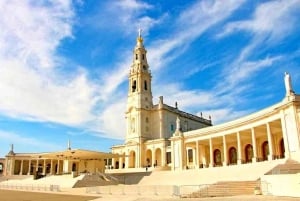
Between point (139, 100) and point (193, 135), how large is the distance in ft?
67.7

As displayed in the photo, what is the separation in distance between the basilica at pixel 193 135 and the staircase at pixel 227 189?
7428mm

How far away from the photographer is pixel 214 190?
23344 millimetres

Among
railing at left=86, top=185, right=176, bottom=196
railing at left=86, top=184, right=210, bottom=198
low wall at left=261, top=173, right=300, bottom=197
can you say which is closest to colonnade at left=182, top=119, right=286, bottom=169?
low wall at left=261, top=173, right=300, bottom=197

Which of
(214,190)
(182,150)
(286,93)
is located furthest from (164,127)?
(214,190)

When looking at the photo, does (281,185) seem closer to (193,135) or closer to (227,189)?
(227,189)

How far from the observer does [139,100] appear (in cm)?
6662

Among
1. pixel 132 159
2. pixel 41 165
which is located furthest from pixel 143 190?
pixel 41 165

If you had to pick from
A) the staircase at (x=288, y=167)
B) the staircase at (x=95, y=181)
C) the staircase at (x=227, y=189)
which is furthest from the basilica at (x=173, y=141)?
the staircase at (x=227, y=189)

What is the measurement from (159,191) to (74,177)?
22.1 m

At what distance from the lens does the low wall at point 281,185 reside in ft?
61.6

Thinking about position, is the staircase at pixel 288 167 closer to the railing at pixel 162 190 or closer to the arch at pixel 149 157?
the railing at pixel 162 190

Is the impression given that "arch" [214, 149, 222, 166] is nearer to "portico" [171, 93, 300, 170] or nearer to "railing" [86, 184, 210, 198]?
"portico" [171, 93, 300, 170]

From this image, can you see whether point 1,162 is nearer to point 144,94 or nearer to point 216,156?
point 144,94

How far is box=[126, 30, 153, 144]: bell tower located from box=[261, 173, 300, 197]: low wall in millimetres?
44157
